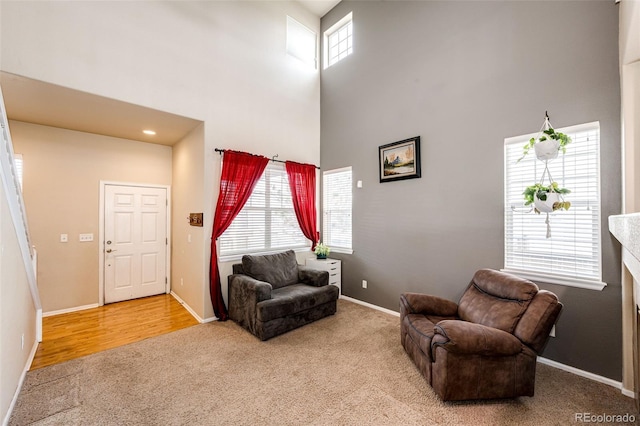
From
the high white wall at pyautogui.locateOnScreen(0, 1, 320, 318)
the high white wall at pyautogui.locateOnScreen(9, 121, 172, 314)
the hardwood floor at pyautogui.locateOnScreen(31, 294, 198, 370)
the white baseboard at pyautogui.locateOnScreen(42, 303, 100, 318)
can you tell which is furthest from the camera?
the white baseboard at pyautogui.locateOnScreen(42, 303, 100, 318)

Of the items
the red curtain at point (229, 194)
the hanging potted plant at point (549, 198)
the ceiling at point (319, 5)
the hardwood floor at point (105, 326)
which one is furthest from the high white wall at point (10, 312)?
the ceiling at point (319, 5)

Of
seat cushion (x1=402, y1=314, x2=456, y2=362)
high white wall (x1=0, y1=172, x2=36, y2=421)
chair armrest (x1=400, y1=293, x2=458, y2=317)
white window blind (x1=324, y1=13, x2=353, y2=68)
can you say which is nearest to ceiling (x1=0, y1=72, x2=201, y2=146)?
high white wall (x1=0, y1=172, x2=36, y2=421)

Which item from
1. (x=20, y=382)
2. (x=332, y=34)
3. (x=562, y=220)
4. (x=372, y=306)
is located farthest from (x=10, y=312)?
(x=332, y=34)

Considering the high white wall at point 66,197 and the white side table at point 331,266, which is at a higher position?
the high white wall at point 66,197

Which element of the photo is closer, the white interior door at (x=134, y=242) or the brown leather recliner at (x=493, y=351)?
the brown leather recliner at (x=493, y=351)

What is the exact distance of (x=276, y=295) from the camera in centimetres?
346

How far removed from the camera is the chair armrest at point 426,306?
2.81m

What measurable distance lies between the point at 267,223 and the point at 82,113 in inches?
112

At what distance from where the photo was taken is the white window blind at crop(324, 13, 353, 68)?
491cm

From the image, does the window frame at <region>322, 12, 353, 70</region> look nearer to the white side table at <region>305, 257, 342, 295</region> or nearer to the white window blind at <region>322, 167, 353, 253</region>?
the white window blind at <region>322, 167, 353, 253</region>

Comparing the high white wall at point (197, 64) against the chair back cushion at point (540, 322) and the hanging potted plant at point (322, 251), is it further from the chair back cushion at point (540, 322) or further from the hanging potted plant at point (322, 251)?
the chair back cushion at point (540, 322)

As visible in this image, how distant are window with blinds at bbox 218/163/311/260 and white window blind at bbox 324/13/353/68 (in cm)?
246

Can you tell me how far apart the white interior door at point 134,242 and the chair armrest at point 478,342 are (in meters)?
4.91

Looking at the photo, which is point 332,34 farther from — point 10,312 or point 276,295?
point 10,312
